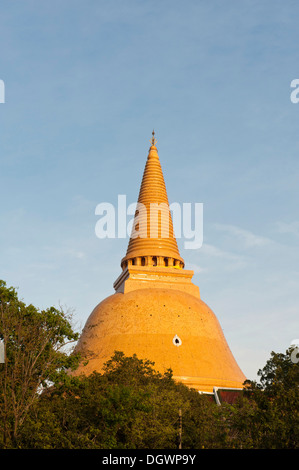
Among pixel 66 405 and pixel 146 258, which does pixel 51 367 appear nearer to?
pixel 66 405

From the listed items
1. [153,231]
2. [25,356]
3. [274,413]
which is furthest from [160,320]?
[274,413]

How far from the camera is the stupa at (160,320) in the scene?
39.8 meters

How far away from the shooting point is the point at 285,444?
21.0 metres

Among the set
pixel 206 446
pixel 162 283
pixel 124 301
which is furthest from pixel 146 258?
pixel 206 446

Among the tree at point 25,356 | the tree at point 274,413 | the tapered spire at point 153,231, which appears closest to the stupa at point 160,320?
the tapered spire at point 153,231

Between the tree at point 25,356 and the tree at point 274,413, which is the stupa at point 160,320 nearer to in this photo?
the tree at point 25,356

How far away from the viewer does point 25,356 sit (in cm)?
2697

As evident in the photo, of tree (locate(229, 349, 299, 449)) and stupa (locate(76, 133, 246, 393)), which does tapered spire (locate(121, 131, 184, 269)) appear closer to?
stupa (locate(76, 133, 246, 393))

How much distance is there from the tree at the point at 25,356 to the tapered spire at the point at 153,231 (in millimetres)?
20427

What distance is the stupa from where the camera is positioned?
1569 inches

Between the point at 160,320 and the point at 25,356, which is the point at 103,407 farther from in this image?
the point at 160,320

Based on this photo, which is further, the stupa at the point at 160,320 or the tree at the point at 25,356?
the stupa at the point at 160,320

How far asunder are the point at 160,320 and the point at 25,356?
16305 millimetres

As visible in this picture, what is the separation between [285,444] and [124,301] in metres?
23.6
